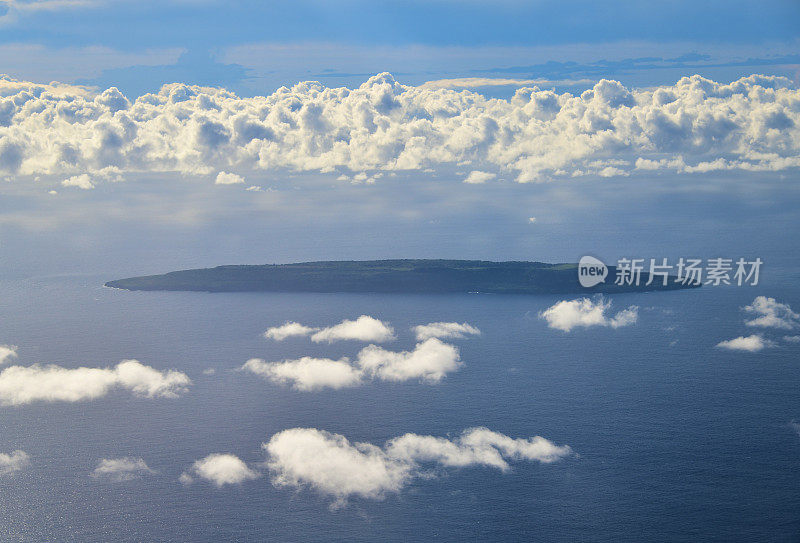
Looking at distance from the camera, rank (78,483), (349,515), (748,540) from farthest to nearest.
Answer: (78,483), (349,515), (748,540)

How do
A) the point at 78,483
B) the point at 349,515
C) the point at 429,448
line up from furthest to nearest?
the point at 429,448 → the point at 78,483 → the point at 349,515

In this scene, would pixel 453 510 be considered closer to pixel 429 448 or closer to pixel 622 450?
pixel 429 448

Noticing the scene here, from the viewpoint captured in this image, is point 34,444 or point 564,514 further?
point 34,444

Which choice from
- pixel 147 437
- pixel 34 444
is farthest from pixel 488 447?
pixel 34 444

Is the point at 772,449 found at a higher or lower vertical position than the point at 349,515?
higher

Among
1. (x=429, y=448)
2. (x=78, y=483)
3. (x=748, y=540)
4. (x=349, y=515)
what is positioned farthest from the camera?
(x=429, y=448)

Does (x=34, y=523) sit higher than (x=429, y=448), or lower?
lower

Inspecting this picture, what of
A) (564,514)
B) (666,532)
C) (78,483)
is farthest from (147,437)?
(666,532)

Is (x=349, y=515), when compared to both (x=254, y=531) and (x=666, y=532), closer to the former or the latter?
(x=254, y=531)

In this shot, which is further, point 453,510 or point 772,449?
point 772,449
